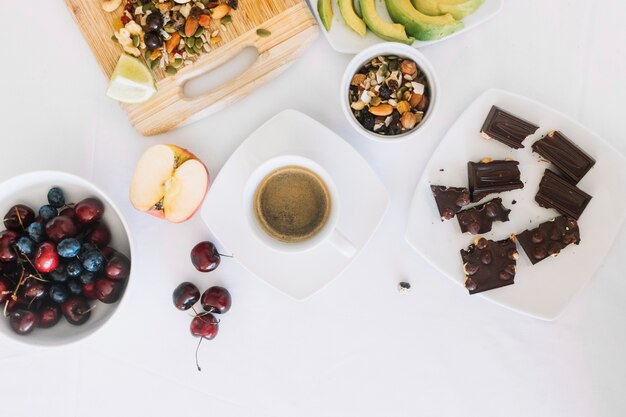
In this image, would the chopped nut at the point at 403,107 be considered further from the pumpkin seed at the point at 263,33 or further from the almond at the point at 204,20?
the almond at the point at 204,20

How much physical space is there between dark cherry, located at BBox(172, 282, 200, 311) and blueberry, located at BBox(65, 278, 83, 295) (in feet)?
0.60

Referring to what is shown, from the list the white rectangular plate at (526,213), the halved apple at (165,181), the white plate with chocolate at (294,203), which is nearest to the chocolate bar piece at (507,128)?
the white rectangular plate at (526,213)

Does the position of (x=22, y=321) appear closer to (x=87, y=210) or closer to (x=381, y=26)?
(x=87, y=210)

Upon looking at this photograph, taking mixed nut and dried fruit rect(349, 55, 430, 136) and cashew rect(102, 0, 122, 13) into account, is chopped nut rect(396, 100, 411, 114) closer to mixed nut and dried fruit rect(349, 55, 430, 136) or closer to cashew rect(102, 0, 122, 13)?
mixed nut and dried fruit rect(349, 55, 430, 136)

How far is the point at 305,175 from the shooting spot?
0.99 metres

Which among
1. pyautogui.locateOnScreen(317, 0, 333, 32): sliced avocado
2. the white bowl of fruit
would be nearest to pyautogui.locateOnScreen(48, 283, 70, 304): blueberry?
the white bowl of fruit

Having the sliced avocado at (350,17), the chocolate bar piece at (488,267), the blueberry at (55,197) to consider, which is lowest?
the chocolate bar piece at (488,267)

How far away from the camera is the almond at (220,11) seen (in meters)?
0.97

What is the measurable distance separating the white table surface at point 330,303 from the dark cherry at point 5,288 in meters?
0.22

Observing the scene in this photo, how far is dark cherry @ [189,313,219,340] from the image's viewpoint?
103cm

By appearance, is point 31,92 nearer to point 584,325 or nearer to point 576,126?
point 576,126

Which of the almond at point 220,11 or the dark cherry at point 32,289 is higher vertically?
the almond at point 220,11

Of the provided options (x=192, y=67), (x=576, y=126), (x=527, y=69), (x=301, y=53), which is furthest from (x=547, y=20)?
(x=192, y=67)

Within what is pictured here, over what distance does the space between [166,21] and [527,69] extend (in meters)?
0.75
